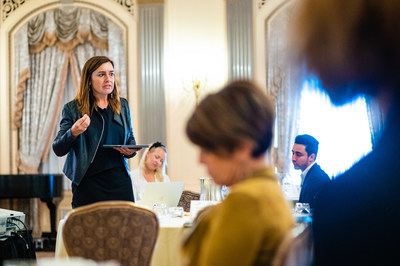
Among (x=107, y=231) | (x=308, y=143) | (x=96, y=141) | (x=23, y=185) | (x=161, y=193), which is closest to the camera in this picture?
(x=107, y=231)

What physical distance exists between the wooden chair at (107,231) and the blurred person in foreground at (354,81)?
164cm

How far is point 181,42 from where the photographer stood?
7.73 metres

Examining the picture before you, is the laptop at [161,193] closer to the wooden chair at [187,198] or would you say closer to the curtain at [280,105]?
the wooden chair at [187,198]

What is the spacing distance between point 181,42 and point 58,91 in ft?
6.39

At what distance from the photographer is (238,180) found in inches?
48.7

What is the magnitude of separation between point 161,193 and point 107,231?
132 cm

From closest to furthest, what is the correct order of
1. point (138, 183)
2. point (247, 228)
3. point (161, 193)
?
1. point (247, 228)
2. point (161, 193)
3. point (138, 183)

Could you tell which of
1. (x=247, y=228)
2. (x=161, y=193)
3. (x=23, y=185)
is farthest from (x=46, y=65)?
(x=247, y=228)

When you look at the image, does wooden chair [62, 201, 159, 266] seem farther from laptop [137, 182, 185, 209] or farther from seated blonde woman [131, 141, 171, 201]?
seated blonde woman [131, 141, 171, 201]

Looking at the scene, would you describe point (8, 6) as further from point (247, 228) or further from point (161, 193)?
point (247, 228)

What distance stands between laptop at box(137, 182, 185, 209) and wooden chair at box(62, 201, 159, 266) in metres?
1.19

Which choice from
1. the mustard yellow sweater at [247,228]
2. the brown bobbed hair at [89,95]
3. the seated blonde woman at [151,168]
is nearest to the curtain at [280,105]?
the seated blonde woman at [151,168]

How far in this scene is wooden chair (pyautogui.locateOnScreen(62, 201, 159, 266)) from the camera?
7.89 feet

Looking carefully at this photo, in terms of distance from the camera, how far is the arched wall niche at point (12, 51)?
787cm
